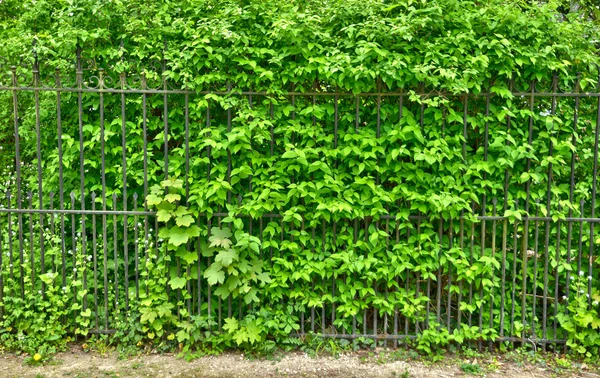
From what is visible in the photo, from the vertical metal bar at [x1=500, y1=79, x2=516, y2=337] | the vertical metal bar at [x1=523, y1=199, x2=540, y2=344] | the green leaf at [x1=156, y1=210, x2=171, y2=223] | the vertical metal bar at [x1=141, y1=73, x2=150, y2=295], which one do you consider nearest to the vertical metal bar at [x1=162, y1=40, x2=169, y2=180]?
the vertical metal bar at [x1=141, y1=73, x2=150, y2=295]

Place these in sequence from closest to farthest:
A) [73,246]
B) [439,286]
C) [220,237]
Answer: [220,237]
[439,286]
[73,246]

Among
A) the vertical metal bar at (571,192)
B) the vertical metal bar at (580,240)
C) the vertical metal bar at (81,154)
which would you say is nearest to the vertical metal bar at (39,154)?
the vertical metal bar at (81,154)

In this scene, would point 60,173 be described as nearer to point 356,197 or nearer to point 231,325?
point 231,325

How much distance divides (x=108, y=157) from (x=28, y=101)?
1612 mm

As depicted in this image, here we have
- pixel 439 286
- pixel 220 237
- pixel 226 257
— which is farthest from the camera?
pixel 439 286

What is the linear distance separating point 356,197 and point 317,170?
40 cm

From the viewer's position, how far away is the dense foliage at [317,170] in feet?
14.3

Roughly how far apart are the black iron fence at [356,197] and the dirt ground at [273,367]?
0.25 metres

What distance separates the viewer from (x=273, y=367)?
442cm

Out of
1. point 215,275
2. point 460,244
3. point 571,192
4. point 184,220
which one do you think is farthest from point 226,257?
point 571,192

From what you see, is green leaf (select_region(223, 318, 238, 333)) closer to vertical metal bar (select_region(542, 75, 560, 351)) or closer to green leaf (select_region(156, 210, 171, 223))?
green leaf (select_region(156, 210, 171, 223))

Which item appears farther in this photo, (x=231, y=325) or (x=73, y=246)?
(x=73, y=246)

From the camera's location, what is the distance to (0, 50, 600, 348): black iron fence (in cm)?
443

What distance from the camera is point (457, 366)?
14.7ft
